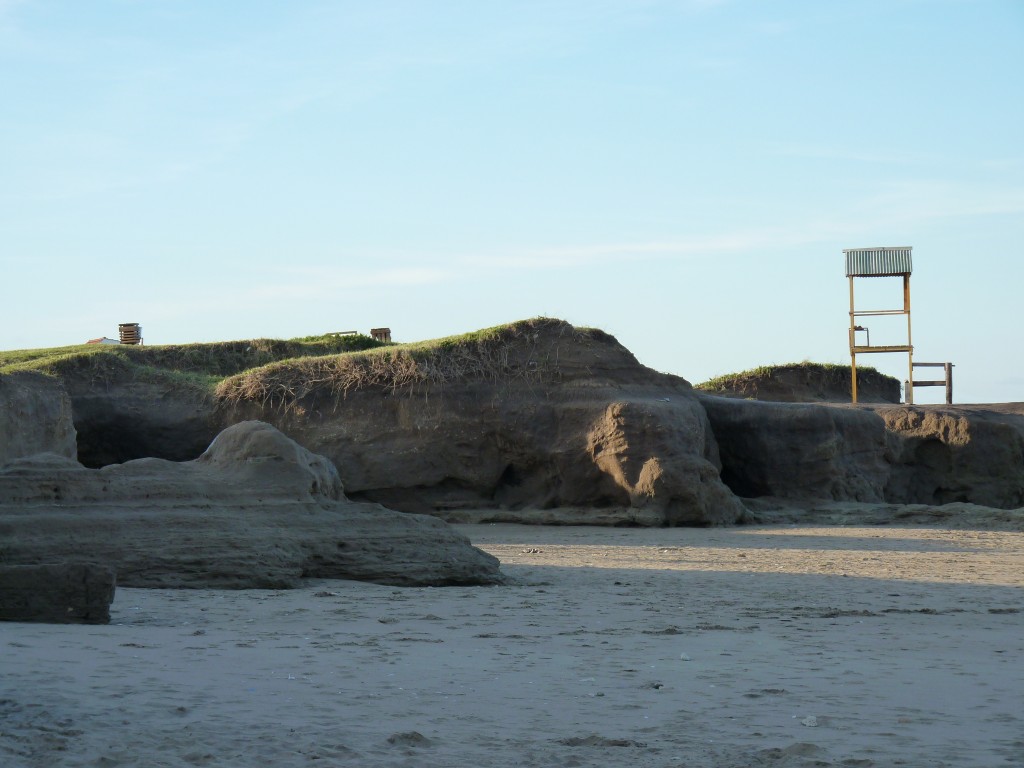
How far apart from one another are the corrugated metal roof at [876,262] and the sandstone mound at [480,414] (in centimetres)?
934

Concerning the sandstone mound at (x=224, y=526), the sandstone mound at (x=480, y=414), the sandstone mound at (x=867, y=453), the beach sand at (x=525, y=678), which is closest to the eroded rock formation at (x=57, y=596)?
the beach sand at (x=525, y=678)

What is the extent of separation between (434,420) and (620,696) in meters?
12.7

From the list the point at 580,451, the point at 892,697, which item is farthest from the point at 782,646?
the point at 580,451

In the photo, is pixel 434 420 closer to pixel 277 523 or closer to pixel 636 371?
pixel 636 371

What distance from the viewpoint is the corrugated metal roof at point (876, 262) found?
25.9 m

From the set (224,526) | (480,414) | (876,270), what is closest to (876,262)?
(876,270)

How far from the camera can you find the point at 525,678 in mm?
5320

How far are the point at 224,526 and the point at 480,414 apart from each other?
8.98m

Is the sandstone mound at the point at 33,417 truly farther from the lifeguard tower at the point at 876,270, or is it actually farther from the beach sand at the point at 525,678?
the lifeguard tower at the point at 876,270

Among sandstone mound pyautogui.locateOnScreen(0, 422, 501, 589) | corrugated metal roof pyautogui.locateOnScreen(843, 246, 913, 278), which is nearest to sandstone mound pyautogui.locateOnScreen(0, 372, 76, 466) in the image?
sandstone mound pyautogui.locateOnScreen(0, 422, 501, 589)

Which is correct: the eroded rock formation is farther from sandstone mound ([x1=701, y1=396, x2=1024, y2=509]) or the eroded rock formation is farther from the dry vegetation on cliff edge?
sandstone mound ([x1=701, y1=396, x2=1024, y2=509])

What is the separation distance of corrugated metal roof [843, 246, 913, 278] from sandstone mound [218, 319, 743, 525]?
934 centimetres

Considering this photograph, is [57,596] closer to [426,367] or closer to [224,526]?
[224,526]

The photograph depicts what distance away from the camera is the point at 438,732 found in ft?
14.3
